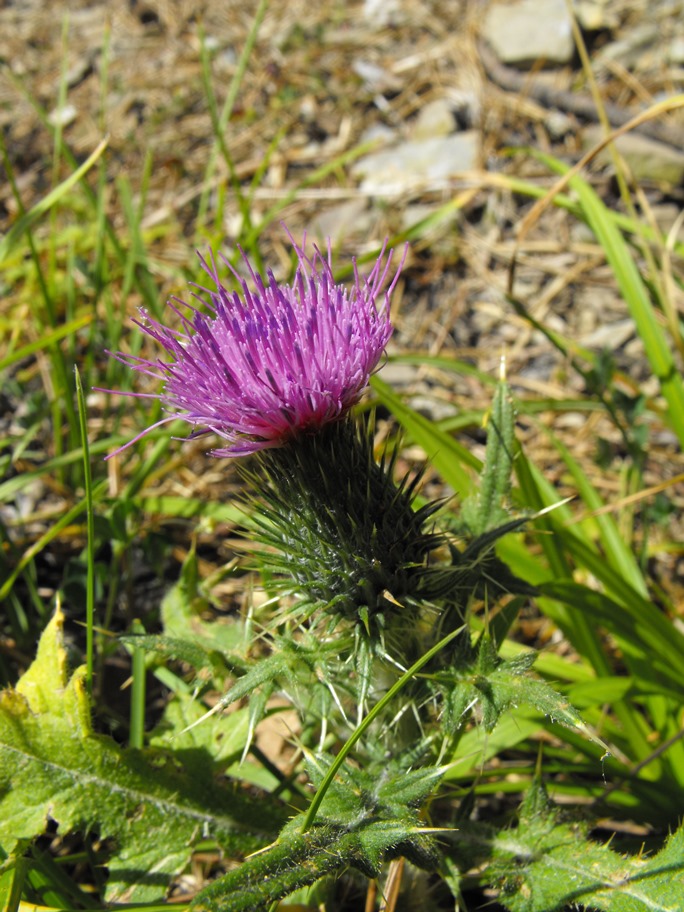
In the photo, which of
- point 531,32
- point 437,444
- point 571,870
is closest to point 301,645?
point 571,870

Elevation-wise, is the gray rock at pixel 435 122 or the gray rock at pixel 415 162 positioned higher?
the gray rock at pixel 435 122

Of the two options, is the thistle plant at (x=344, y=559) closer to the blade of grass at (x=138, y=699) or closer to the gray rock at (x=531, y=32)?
the blade of grass at (x=138, y=699)

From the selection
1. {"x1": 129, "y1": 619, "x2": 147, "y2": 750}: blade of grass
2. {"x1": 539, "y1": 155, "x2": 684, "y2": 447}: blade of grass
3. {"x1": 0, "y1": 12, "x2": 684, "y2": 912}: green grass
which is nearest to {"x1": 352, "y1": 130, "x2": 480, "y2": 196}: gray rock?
{"x1": 0, "y1": 12, "x2": 684, "y2": 912}: green grass

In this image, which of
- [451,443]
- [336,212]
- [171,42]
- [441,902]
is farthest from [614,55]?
[441,902]

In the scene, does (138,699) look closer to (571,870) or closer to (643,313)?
(571,870)

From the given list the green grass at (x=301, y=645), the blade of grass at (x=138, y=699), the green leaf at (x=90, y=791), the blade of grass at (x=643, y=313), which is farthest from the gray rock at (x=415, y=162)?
the green leaf at (x=90, y=791)
